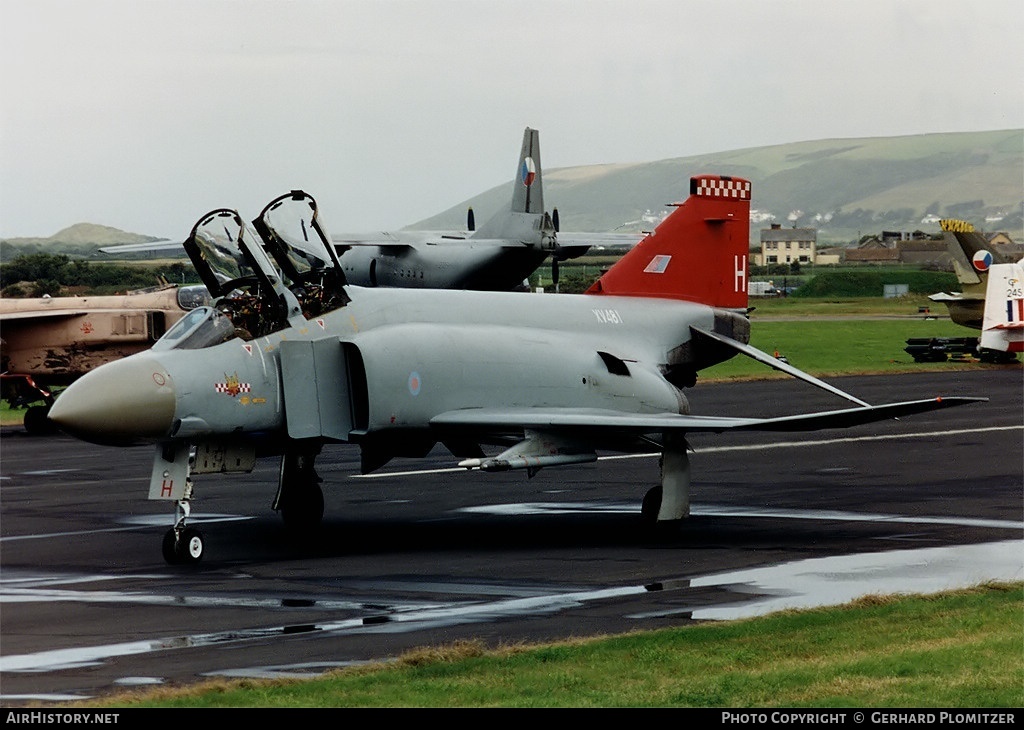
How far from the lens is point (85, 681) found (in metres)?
9.68

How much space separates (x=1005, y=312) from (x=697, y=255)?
82.5ft

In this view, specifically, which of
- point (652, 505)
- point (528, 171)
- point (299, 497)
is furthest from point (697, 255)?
point (528, 171)

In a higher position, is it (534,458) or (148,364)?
(148,364)

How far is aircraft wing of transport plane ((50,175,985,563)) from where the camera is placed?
1481cm

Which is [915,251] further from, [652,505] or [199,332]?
[199,332]

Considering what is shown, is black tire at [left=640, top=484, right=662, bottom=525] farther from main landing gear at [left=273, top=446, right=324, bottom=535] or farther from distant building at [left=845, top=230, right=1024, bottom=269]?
distant building at [left=845, top=230, right=1024, bottom=269]

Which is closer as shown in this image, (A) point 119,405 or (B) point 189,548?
(A) point 119,405

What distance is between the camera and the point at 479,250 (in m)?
42.5

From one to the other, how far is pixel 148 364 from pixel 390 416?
270 cm

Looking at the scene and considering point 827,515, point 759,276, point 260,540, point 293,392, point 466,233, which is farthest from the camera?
point 759,276

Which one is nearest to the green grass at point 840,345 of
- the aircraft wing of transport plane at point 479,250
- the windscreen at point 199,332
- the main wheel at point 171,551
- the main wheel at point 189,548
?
the aircraft wing of transport plane at point 479,250

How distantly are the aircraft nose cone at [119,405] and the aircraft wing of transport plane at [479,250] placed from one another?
27.6 metres
